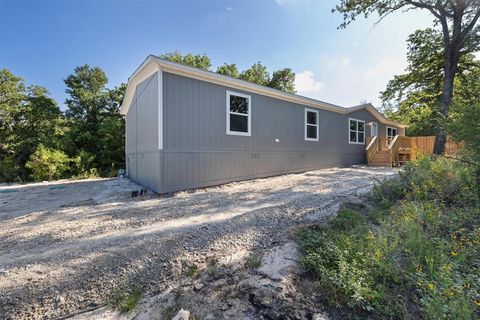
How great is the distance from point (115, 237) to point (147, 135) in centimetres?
438

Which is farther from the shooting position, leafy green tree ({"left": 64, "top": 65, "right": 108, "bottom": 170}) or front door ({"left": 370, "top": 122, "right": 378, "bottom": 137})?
leafy green tree ({"left": 64, "top": 65, "right": 108, "bottom": 170})

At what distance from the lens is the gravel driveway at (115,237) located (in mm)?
1942

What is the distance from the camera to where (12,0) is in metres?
6.42

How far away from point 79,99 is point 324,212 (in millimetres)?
18761

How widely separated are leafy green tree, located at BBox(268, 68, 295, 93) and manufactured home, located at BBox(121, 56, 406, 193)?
1199cm

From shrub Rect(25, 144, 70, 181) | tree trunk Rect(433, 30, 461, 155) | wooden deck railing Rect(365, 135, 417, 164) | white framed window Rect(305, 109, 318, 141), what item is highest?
tree trunk Rect(433, 30, 461, 155)

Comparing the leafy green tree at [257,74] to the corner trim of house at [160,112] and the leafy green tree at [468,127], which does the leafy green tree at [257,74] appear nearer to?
the corner trim of house at [160,112]

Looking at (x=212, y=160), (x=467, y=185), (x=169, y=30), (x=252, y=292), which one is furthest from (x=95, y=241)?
(x=169, y=30)

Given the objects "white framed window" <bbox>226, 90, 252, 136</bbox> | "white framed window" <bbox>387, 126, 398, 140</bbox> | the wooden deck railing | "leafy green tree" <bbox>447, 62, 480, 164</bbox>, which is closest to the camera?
"leafy green tree" <bbox>447, 62, 480, 164</bbox>

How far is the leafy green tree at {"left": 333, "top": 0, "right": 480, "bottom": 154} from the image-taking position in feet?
31.9

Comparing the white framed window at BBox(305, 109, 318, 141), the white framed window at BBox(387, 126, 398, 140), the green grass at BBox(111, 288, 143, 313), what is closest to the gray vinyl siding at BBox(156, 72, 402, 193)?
the white framed window at BBox(305, 109, 318, 141)

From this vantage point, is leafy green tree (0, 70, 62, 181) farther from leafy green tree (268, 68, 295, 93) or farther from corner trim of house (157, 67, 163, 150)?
leafy green tree (268, 68, 295, 93)

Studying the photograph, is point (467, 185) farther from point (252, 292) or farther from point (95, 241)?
point (95, 241)

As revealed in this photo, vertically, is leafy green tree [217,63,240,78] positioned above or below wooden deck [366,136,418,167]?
above
